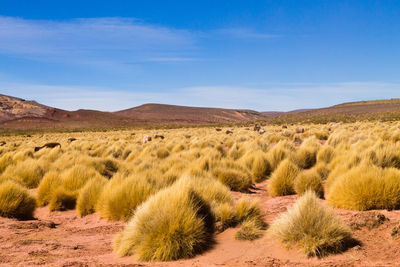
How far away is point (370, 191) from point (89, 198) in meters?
4.56

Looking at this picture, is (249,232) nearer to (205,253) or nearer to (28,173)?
(205,253)

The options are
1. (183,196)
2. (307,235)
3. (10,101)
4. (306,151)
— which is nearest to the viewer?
(307,235)

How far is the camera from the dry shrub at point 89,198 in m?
5.75

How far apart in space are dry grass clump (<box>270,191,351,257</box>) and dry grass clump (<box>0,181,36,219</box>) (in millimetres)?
4286

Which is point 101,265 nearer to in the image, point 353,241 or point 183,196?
point 183,196

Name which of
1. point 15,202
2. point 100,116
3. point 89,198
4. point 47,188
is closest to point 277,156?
point 89,198

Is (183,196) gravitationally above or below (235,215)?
above

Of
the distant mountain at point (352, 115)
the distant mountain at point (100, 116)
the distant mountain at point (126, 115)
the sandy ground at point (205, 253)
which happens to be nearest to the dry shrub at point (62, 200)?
the sandy ground at point (205, 253)

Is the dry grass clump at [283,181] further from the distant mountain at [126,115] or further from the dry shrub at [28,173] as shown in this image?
the distant mountain at [126,115]

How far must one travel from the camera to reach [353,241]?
3.37 metres

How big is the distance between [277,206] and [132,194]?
2399mm

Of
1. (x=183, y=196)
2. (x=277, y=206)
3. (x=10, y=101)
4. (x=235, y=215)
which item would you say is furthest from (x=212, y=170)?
(x=10, y=101)

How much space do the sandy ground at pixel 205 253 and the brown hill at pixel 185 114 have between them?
10843 centimetres

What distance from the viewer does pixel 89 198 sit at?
19.4ft
